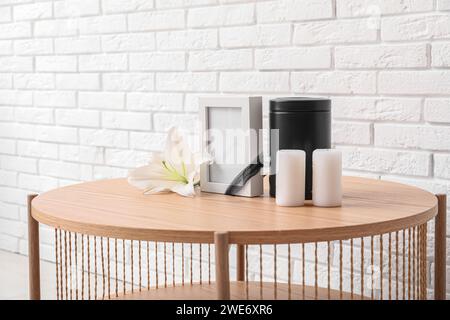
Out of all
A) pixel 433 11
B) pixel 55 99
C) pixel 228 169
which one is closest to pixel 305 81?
pixel 433 11

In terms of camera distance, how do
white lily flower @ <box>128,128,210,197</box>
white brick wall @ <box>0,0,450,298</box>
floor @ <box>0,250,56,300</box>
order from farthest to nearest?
1. floor @ <box>0,250,56,300</box>
2. white brick wall @ <box>0,0,450,298</box>
3. white lily flower @ <box>128,128,210,197</box>

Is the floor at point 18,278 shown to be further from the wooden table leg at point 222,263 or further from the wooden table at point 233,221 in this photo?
the wooden table leg at point 222,263

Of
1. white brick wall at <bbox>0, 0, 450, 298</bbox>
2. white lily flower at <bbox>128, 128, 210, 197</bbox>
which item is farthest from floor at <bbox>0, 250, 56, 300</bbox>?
white lily flower at <bbox>128, 128, 210, 197</bbox>

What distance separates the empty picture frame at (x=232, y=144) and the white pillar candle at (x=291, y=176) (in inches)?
3.5

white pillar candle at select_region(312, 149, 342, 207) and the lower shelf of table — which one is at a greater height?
white pillar candle at select_region(312, 149, 342, 207)

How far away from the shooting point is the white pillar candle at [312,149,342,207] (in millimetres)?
1325

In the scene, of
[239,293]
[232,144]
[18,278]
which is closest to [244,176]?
[232,144]

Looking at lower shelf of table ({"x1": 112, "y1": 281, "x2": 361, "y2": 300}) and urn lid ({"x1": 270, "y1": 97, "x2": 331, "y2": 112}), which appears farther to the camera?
lower shelf of table ({"x1": 112, "y1": 281, "x2": 361, "y2": 300})

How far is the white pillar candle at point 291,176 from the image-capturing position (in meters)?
1.33

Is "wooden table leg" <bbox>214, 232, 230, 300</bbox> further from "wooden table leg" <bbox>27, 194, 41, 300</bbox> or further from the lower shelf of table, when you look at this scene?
"wooden table leg" <bbox>27, 194, 41, 300</bbox>

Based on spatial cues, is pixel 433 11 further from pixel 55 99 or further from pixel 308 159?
pixel 55 99

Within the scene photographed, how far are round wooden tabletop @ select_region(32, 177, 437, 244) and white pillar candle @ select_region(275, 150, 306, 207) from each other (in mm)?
22

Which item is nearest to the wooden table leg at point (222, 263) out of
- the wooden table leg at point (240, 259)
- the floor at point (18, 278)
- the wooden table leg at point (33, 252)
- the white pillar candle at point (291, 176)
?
the white pillar candle at point (291, 176)
